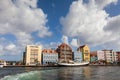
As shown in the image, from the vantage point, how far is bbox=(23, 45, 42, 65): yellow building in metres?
191

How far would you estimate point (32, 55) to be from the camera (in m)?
194

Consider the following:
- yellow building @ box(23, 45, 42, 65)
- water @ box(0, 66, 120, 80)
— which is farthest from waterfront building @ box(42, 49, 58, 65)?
water @ box(0, 66, 120, 80)

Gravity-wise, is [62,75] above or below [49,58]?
below

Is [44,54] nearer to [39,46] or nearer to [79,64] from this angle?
[39,46]

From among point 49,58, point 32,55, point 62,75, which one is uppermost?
point 32,55

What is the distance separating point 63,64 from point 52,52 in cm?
3254

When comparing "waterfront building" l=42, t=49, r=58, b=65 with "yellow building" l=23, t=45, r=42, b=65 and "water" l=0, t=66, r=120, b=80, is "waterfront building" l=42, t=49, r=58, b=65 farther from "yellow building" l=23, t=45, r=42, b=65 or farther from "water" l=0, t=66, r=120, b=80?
"water" l=0, t=66, r=120, b=80

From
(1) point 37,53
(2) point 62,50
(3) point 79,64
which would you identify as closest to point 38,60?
(1) point 37,53

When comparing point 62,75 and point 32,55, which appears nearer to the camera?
point 62,75

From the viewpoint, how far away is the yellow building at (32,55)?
626ft

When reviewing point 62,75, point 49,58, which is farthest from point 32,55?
point 62,75

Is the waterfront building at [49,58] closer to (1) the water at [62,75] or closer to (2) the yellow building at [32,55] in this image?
(2) the yellow building at [32,55]

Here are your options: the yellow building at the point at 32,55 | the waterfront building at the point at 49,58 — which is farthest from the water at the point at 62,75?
the waterfront building at the point at 49,58

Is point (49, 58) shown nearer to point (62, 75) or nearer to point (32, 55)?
point (32, 55)
